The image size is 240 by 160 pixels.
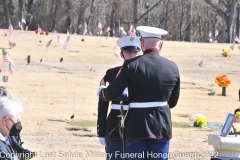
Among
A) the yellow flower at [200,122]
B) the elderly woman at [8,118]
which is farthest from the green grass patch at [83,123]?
the elderly woman at [8,118]

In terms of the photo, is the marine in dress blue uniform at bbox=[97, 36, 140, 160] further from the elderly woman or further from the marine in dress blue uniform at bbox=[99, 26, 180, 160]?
the elderly woman

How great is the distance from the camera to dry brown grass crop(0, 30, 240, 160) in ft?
37.0

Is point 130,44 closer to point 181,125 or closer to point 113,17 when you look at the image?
point 181,125

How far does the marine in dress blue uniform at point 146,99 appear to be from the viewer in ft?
20.2

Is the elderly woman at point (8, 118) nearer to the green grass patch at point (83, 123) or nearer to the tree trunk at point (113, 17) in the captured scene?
the green grass patch at point (83, 123)

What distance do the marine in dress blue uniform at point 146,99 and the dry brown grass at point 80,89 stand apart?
11.2 ft

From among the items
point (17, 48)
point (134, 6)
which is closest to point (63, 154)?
point (17, 48)

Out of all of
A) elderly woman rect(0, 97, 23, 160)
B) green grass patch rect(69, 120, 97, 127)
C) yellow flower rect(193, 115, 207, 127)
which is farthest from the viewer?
yellow flower rect(193, 115, 207, 127)

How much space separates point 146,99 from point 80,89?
13201mm

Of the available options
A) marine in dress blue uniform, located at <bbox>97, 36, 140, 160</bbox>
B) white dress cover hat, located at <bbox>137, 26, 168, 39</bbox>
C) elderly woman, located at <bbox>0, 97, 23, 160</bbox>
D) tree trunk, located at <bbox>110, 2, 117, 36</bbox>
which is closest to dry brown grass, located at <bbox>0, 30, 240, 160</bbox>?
marine in dress blue uniform, located at <bbox>97, 36, 140, 160</bbox>

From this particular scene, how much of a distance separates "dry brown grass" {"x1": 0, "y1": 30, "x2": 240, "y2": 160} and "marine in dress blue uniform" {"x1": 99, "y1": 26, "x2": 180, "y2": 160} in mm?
3420

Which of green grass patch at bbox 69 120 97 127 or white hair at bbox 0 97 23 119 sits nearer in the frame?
white hair at bbox 0 97 23 119

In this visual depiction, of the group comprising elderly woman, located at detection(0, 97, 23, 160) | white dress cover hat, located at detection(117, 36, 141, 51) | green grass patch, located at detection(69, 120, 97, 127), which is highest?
white dress cover hat, located at detection(117, 36, 141, 51)

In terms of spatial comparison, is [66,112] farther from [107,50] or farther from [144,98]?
[107,50]
